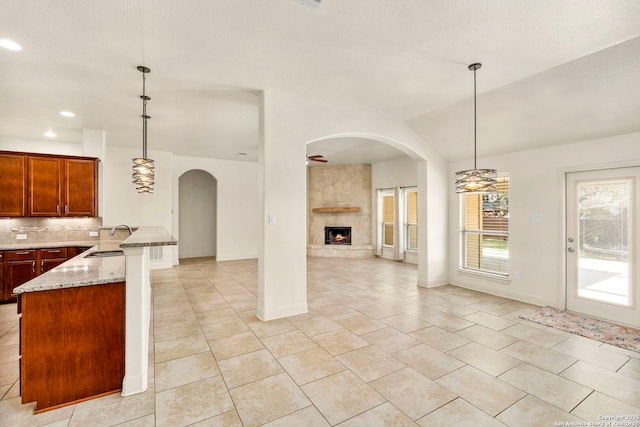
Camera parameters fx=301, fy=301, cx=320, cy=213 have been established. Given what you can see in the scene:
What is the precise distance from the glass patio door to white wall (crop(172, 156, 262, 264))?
7094mm

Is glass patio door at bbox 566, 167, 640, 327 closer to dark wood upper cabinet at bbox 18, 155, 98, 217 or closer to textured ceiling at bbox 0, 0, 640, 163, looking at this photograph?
textured ceiling at bbox 0, 0, 640, 163

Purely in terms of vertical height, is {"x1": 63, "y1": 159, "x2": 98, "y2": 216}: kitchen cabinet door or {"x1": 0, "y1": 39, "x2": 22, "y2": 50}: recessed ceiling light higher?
{"x1": 0, "y1": 39, "x2": 22, "y2": 50}: recessed ceiling light

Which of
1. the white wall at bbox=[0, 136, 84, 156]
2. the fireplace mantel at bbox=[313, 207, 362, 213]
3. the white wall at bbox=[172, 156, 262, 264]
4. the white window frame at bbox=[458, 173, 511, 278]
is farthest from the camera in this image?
the fireplace mantel at bbox=[313, 207, 362, 213]

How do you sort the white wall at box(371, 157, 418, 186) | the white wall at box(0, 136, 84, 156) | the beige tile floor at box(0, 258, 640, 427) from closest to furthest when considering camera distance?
1. the beige tile floor at box(0, 258, 640, 427)
2. the white wall at box(0, 136, 84, 156)
3. the white wall at box(371, 157, 418, 186)

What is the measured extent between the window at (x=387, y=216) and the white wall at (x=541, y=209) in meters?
3.77

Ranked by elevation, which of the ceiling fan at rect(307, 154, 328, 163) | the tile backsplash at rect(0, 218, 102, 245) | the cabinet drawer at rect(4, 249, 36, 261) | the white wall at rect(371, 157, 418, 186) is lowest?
the cabinet drawer at rect(4, 249, 36, 261)

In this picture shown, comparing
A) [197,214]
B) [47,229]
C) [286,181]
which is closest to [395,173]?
[286,181]

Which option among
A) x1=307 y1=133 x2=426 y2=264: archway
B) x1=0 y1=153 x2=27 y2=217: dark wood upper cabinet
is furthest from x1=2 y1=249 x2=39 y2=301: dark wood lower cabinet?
x1=307 y1=133 x2=426 y2=264: archway

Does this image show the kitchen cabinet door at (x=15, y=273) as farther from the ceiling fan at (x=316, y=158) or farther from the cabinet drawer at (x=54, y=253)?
the ceiling fan at (x=316, y=158)

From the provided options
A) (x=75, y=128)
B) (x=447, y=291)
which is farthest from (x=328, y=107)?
(x=75, y=128)

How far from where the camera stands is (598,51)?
9.00ft

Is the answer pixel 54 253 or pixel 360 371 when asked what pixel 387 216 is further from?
pixel 54 253

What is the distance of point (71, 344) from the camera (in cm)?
220

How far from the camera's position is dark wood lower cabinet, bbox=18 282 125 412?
6.86ft
